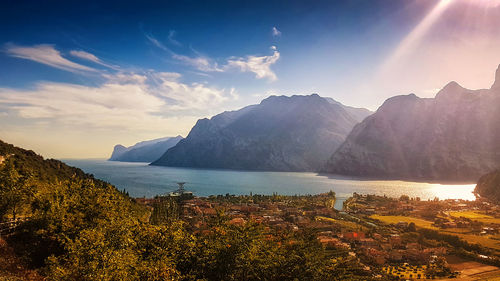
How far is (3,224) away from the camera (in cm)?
3053

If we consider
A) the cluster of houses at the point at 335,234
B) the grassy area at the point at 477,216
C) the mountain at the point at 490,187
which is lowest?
the cluster of houses at the point at 335,234

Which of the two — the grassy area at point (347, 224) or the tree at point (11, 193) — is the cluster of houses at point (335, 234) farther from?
the tree at point (11, 193)

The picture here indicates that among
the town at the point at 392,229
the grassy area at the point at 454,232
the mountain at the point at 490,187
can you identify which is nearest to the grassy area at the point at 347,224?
the town at the point at 392,229

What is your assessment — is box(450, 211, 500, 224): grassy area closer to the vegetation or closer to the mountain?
the mountain

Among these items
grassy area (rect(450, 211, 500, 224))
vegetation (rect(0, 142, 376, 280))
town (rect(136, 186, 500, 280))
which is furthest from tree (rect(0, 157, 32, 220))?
grassy area (rect(450, 211, 500, 224))

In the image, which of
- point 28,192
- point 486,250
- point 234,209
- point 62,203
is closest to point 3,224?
point 28,192

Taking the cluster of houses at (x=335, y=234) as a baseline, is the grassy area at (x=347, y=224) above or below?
below

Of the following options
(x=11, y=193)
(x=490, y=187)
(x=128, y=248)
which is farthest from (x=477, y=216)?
(x=11, y=193)

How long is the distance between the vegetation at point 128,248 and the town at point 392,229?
5210mm

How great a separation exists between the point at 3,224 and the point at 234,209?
85.2 m

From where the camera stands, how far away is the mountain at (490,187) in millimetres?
147387

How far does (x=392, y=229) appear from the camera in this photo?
3393 inches

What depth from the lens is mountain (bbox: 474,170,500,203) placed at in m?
147

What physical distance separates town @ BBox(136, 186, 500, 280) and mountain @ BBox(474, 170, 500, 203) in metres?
33.5
